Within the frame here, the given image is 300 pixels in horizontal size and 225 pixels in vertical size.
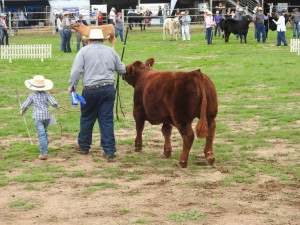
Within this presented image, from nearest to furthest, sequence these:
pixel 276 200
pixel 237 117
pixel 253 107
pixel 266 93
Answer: pixel 276 200
pixel 237 117
pixel 253 107
pixel 266 93

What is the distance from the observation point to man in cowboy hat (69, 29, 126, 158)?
31.1 feet

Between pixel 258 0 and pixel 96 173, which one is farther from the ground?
pixel 258 0

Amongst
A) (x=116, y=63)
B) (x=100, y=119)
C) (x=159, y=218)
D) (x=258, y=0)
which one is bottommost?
(x=159, y=218)

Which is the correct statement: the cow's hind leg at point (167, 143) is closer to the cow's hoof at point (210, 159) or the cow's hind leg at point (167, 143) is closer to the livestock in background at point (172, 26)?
the cow's hoof at point (210, 159)

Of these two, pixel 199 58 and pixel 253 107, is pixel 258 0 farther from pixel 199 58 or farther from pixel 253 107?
pixel 253 107

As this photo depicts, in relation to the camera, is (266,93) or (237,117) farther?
(266,93)

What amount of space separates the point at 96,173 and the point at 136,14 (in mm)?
37721

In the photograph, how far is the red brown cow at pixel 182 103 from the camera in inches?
339

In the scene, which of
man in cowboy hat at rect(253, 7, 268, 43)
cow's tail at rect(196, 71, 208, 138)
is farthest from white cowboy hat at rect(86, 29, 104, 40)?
man in cowboy hat at rect(253, 7, 268, 43)

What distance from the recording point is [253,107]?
14.4m

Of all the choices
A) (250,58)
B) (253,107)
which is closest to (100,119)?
(253,107)

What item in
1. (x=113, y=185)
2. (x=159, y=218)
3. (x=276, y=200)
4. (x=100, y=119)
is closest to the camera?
(x=159, y=218)

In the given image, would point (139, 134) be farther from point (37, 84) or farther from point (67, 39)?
point (67, 39)

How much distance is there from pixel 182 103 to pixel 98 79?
1.53 m
